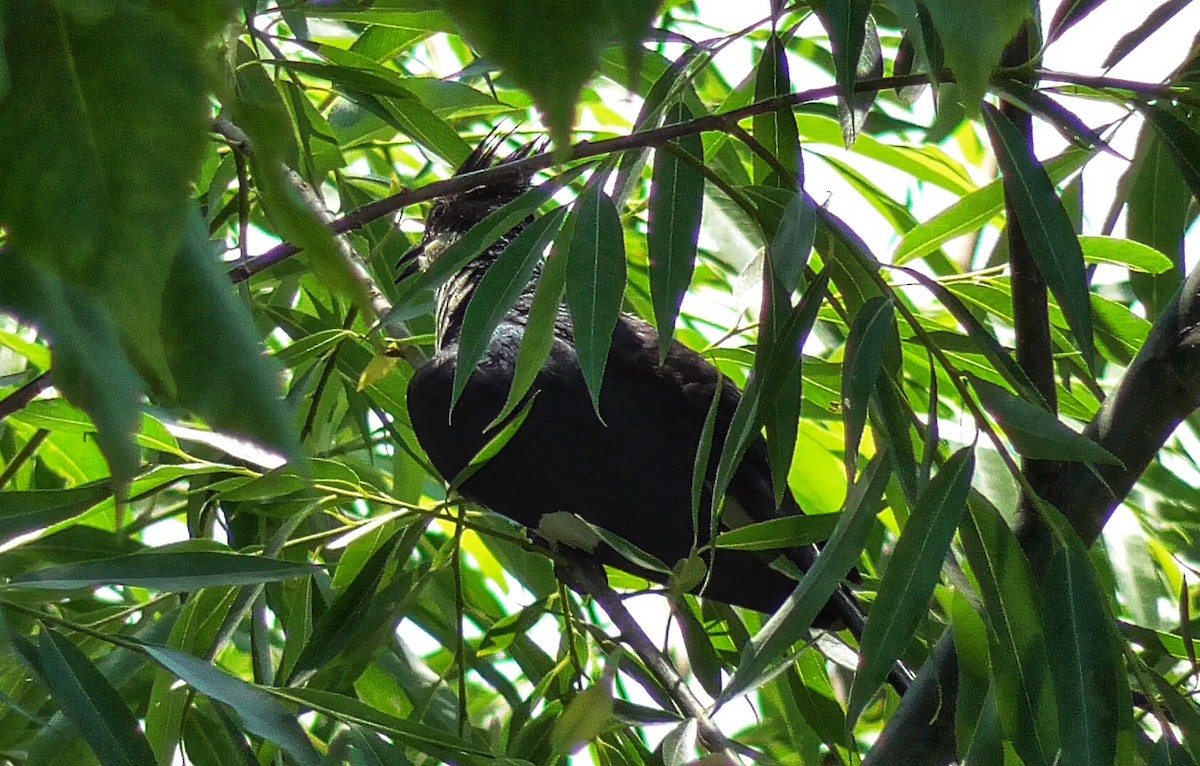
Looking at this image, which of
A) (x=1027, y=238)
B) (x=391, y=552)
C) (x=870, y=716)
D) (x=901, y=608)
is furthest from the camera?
(x=870, y=716)

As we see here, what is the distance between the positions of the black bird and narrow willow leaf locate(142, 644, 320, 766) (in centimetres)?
73

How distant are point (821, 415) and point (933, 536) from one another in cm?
72

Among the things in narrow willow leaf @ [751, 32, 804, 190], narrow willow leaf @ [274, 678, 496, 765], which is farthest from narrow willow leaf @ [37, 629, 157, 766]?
narrow willow leaf @ [751, 32, 804, 190]

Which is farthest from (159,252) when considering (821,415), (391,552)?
(821,415)

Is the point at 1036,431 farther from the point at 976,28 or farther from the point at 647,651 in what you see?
the point at 976,28

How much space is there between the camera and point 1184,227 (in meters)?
1.35

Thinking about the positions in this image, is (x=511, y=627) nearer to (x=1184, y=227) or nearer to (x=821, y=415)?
(x=821, y=415)

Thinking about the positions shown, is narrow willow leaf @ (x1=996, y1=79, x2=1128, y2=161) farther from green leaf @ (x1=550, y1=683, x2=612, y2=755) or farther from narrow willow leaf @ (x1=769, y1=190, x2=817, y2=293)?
green leaf @ (x1=550, y1=683, x2=612, y2=755)

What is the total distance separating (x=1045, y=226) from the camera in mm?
989

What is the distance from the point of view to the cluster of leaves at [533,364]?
29 cm

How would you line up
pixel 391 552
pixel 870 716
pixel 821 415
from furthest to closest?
pixel 870 716 < pixel 821 415 < pixel 391 552

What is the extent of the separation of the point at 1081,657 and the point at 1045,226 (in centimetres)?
30

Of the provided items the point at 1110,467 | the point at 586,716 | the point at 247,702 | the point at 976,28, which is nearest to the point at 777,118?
the point at 1110,467

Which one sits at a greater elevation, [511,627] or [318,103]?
[318,103]
